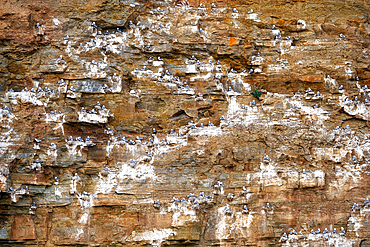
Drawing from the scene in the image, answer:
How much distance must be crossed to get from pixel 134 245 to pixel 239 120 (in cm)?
597

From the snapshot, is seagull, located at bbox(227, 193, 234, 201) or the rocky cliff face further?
seagull, located at bbox(227, 193, 234, 201)

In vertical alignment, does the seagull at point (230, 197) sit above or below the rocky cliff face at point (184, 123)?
below

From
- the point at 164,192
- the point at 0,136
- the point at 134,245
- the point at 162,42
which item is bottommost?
the point at 134,245

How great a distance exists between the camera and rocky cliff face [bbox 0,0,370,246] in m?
19.9

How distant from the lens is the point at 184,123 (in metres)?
20.8

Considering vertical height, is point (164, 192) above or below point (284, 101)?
below

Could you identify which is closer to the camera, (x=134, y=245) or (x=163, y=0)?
(x=134, y=245)

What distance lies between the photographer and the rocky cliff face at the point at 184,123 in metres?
19.9

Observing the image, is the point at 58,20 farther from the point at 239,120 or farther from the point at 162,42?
the point at 239,120

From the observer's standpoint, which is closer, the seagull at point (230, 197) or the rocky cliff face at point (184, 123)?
the rocky cliff face at point (184, 123)

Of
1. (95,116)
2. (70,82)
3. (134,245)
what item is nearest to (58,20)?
(70,82)

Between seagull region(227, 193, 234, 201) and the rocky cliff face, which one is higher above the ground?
the rocky cliff face

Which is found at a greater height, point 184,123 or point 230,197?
point 184,123

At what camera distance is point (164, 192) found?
20.1 m
